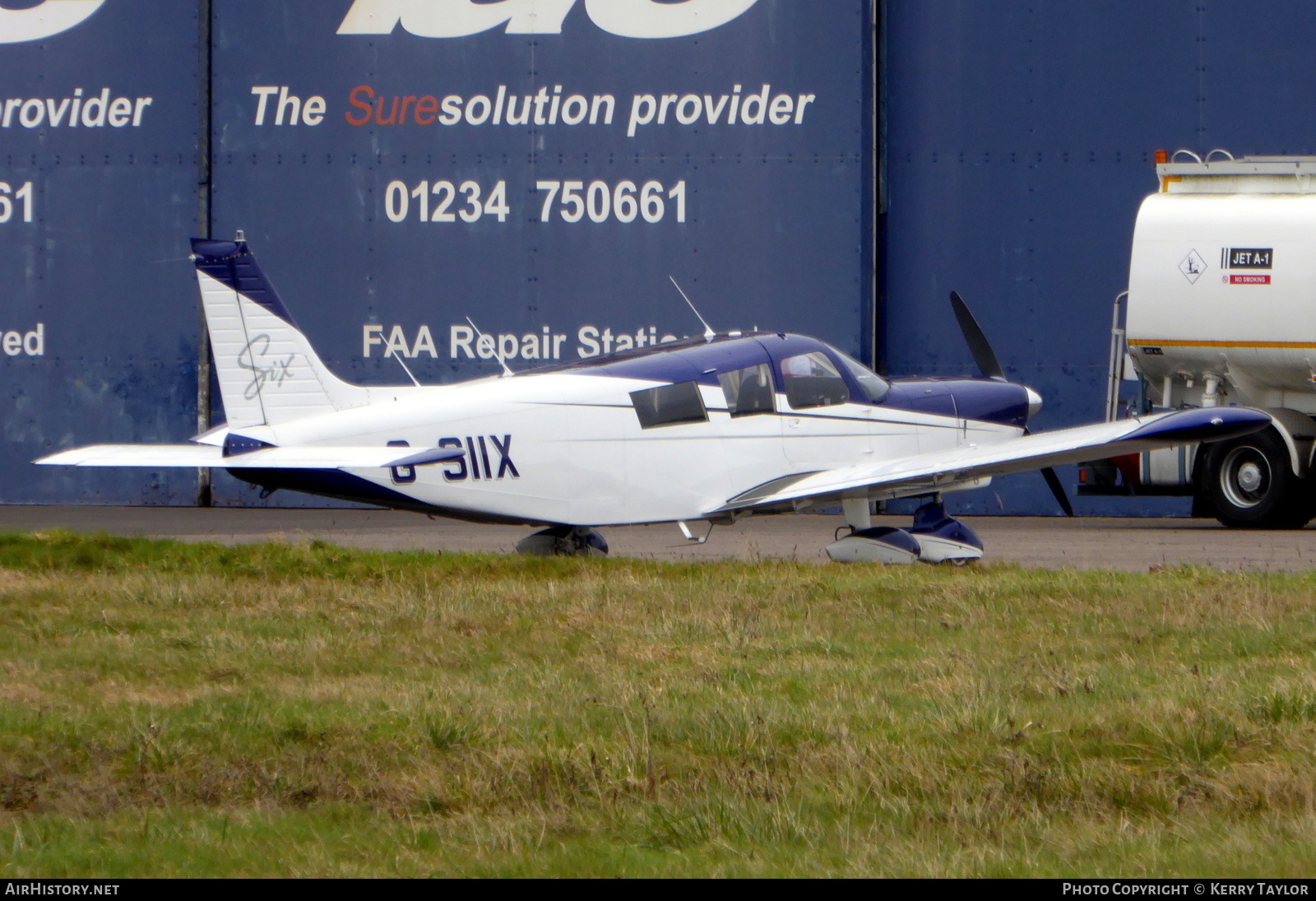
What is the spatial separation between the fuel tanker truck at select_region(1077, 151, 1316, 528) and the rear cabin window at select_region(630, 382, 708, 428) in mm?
7512

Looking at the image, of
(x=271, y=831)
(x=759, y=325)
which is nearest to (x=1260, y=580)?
(x=271, y=831)

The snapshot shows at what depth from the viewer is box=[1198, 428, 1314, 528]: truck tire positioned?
16531 mm

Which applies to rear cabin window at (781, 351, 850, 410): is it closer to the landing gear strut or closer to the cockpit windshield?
the cockpit windshield

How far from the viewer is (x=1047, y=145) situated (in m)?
18.9

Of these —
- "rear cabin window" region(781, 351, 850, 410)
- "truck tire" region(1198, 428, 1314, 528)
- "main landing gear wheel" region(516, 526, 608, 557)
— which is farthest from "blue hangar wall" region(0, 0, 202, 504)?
"truck tire" region(1198, 428, 1314, 528)

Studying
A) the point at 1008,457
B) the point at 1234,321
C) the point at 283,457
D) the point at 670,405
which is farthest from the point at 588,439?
the point at 1234,321

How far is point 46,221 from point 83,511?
158 inches

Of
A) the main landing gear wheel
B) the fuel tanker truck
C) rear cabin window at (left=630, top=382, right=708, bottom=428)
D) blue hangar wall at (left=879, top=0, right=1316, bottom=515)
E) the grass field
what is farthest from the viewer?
blue hangar wall at (left=879, top=0, right=1316, bottom=515)

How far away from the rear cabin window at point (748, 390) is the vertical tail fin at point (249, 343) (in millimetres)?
3172

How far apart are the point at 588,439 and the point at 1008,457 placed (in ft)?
10.6

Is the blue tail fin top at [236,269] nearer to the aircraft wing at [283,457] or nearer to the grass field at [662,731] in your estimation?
the aircraft wing at [283,457]

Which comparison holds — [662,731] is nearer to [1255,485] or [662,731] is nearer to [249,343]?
[249,343]

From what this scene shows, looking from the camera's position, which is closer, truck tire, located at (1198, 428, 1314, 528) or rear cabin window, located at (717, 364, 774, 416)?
rear cabin window, located at (717, 364, 774, 416)

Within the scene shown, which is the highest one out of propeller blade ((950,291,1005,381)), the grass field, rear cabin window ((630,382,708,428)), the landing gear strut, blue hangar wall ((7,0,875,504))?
blue hangar wall ((7,0,875,504))
